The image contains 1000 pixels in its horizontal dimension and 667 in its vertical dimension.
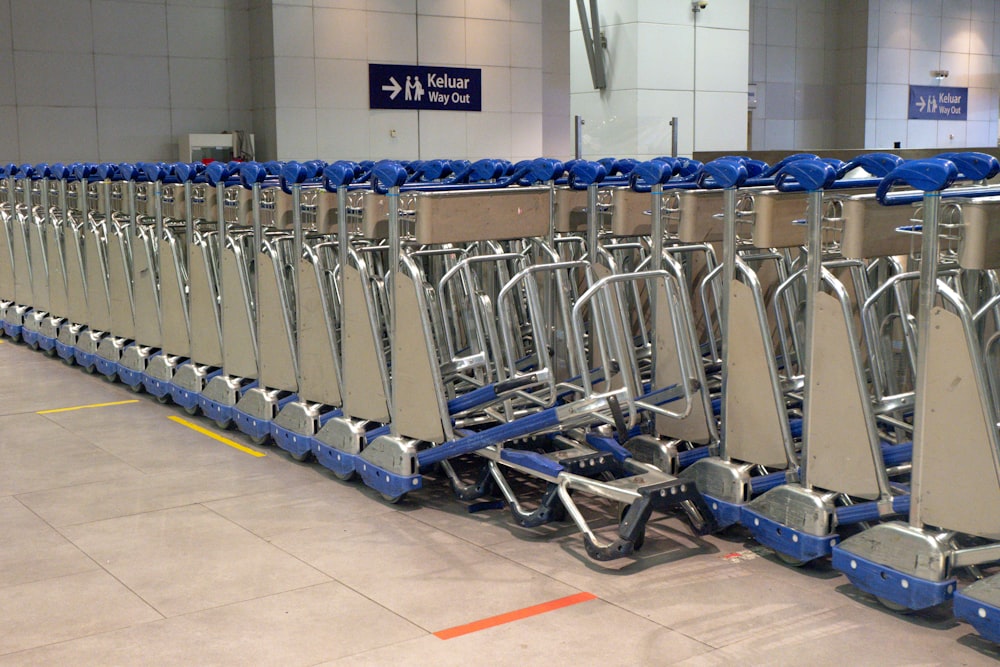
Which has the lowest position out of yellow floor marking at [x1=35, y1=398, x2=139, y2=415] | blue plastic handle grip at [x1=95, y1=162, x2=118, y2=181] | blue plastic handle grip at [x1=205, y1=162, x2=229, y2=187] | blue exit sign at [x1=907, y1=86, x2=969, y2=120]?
yellow floor marking at [x1=35, y1=398, x2=139, y2=415]

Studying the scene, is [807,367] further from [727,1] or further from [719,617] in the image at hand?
[727,1]

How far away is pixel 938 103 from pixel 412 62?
39.0 ft

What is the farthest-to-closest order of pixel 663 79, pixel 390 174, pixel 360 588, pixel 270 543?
pixel 663 79, pixel 390 174, pixel 270 543, pixel 360 588

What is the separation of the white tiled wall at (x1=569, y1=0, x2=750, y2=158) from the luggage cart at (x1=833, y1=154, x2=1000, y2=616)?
7595 millimetres

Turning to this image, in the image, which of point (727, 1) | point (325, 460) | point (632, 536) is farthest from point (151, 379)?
point (727, 1)

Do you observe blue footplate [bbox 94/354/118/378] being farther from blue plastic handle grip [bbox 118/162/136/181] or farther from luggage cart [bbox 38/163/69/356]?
blue plastic handle grip [bbox 118/162/136/181]

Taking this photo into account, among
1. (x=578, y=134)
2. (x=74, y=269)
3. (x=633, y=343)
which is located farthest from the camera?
(x=578, y=134)

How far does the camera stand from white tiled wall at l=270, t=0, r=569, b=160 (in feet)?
53.0

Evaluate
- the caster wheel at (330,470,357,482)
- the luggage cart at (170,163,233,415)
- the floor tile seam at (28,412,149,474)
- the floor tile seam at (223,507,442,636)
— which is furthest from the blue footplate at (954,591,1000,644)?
the luggage cart at (170,163,233,415)

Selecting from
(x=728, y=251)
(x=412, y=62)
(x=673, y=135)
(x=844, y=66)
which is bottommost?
(x=728, y=251)

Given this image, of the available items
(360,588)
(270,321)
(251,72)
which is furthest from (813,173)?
(251,72)

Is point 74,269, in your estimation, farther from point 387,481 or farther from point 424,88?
point 424,88

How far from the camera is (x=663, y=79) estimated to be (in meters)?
11.0

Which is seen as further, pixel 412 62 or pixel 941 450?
pixel 412 62
